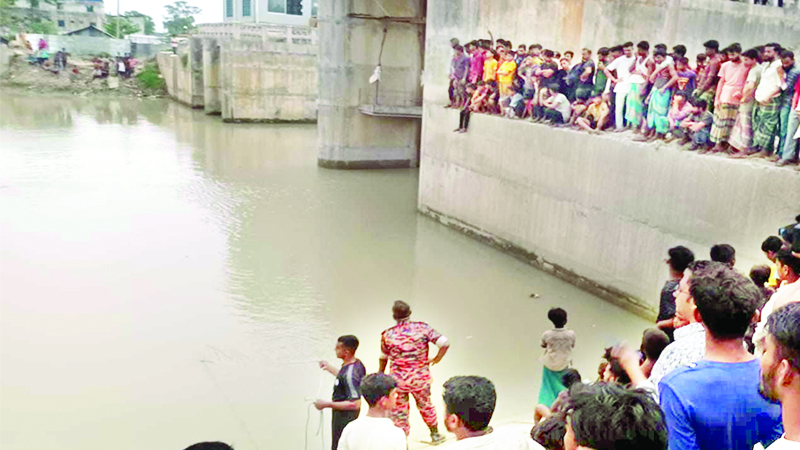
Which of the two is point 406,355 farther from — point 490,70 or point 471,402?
point 490,70

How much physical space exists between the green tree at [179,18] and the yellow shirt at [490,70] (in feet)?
230

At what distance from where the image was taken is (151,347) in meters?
7.04

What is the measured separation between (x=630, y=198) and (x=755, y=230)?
5.93ft

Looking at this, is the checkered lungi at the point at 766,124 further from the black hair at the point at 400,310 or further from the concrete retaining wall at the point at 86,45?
the concrete retaining wall at the point at 86,45

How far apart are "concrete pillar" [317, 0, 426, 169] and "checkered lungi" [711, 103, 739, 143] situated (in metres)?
12.2

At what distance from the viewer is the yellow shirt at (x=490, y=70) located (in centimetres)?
1109

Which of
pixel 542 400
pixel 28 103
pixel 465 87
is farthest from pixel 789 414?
pixel 28 103

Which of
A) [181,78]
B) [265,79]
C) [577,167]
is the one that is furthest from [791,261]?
[181,78]

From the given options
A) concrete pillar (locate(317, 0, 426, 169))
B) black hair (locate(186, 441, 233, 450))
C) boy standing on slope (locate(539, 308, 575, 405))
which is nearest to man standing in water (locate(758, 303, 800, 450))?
black hair (locate(186, 441, 233, 450))

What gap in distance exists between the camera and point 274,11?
127 feet

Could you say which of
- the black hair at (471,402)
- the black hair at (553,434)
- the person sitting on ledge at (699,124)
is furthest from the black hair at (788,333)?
the person sitting on ledge at (699,124)

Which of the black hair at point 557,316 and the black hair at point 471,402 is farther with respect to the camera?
the black hair at point 557,316

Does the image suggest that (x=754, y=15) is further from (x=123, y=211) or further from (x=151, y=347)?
(x=123, y=211)

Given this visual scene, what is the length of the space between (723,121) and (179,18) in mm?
84353
